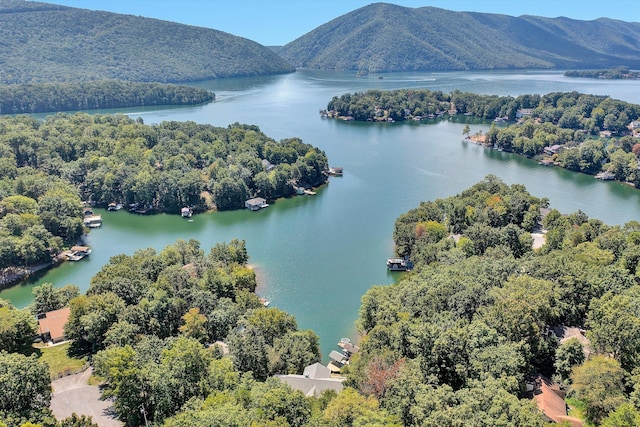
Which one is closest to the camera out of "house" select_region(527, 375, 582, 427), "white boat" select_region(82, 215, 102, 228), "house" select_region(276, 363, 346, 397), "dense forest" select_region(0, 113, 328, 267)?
"house" select_region(527, 375, 582, 427)

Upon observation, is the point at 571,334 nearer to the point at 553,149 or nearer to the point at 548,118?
the point at 553,149

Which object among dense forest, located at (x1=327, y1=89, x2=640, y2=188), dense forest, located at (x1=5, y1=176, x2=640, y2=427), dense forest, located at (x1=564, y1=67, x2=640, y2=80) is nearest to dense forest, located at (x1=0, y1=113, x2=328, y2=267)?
dense forest, located at (x1=5, y1=176, x2=640, y2=427)

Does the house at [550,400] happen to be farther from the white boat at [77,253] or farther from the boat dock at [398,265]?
the white boat at [77,253]

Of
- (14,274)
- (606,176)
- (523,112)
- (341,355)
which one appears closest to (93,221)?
(14,274)

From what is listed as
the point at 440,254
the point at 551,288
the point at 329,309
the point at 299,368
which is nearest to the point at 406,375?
the point at 299,368

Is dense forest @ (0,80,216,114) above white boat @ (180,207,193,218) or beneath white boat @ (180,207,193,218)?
above

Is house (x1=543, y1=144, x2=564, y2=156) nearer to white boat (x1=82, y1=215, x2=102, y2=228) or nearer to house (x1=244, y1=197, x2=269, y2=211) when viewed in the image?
house (x1=244, y1=197, x2=269, y2=211)

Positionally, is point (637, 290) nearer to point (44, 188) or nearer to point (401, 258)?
point (401, 258)
